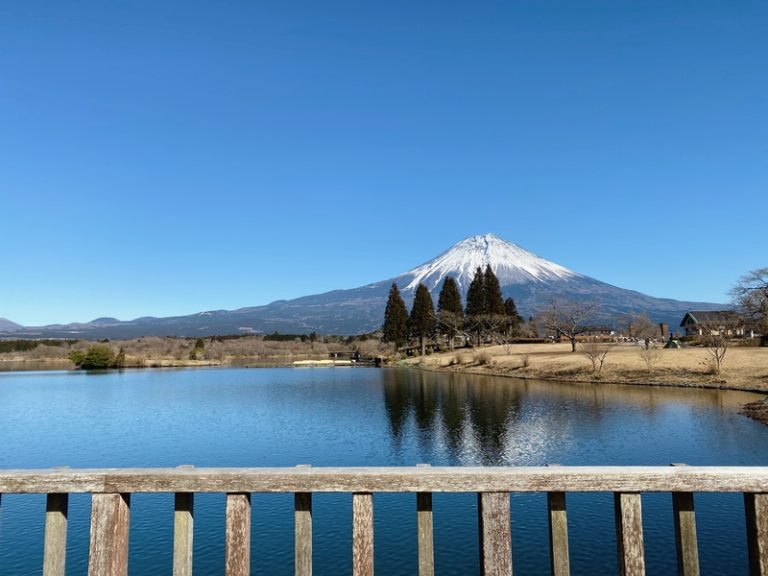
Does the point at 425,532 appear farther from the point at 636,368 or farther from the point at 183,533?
the point at 636,368

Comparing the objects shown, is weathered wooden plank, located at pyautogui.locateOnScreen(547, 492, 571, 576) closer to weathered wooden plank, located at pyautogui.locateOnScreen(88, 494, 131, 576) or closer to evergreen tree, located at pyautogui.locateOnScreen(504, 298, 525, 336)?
weathered wooden plank, located at pyautogui.locateOnScreen(88, 494, 131, 576)

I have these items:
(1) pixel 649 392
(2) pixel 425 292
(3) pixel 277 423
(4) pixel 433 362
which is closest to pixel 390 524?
(3) pixel 277 423

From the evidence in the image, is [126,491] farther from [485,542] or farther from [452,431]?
[452,431]

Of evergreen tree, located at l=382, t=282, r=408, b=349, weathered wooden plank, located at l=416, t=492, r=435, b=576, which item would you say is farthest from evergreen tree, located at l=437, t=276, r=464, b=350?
weathered wooden plank, located at l=416, t=492, r=435, b=576

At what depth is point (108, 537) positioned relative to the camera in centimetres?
450

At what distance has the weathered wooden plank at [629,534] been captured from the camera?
4375 mm

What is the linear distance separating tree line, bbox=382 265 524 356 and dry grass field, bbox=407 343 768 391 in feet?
63.9

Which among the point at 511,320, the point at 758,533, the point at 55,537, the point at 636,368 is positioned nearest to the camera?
the point at 758,533

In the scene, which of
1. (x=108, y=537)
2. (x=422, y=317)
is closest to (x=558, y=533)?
(x=108, y=537)

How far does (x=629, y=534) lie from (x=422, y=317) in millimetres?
105854

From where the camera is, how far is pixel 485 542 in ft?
14.5

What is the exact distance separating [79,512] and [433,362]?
7772cm

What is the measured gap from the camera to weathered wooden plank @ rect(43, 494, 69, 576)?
459 centimetres

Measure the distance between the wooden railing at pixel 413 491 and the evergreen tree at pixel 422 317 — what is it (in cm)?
10282
